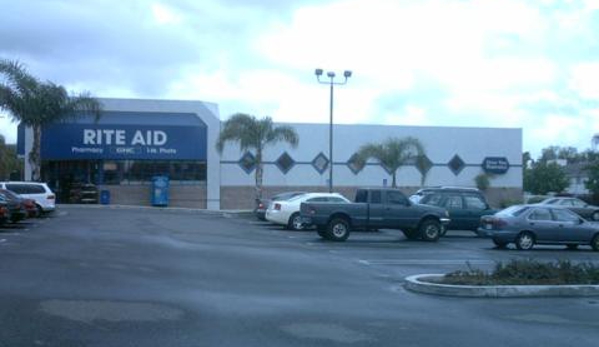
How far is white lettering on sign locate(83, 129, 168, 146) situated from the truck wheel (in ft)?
89.3

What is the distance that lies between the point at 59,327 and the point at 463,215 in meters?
21.3

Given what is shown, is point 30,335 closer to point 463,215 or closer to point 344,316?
point 344,316

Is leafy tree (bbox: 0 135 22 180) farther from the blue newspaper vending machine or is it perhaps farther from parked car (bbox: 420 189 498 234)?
parked car (bbox: 420 189 498 234)

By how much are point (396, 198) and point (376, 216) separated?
1.05 meters

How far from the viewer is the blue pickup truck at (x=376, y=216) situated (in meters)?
24.9

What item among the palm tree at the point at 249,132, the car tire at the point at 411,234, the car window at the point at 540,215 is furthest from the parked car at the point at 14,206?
the palm tree at the point at 249,132

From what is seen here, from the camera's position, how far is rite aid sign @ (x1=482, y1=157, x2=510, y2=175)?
2233 inches

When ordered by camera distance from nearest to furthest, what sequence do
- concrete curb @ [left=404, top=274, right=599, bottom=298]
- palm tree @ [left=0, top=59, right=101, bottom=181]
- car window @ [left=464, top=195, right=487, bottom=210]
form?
concrete curb @ [left=404, top=274, right=599, bottom=298] < car window @ [left=464, top=195, right=487, bottom=210] < palm tree @ [left=0, top=59, right=101, bottom=181]

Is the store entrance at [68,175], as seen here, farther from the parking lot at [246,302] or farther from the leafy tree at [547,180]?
the leafy tree at [547,180]

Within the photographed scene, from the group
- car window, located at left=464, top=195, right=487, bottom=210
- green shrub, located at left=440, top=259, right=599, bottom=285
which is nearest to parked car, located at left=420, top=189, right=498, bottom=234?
car window, located at left=464, top=195, right=487, bottom=210

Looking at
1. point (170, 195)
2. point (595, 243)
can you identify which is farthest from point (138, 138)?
point (595, 243)

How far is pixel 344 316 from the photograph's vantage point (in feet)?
34.9

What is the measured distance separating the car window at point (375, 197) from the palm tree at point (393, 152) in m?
24.8

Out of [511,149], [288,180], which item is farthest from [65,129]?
[511,149]
